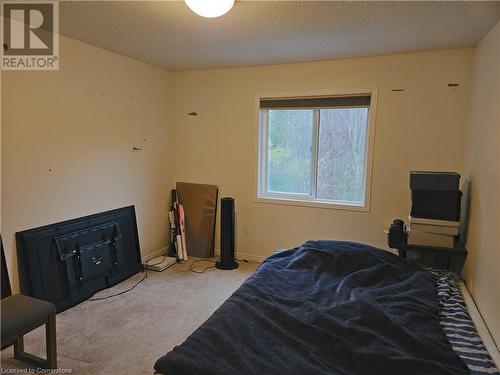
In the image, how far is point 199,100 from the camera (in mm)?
4047

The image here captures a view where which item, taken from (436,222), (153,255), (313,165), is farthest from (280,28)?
(153,255)

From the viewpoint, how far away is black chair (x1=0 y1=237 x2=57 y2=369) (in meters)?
1.79

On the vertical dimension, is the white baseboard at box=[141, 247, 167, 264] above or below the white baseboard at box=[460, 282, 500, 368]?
below

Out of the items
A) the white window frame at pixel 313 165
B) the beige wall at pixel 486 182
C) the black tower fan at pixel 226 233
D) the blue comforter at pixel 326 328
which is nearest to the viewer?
the blue comforter at pixel 326 328

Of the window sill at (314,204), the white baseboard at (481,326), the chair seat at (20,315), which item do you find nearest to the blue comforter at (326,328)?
the white baseboard at (481,326)

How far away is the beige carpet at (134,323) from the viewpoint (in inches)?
83.7

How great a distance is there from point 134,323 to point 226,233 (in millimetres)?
1465

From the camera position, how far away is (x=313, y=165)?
12.1 ft

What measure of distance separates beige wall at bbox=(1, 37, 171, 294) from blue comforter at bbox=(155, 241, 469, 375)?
6.02ft

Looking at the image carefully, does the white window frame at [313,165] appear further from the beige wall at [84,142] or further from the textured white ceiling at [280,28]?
the beige wall at [84,142]

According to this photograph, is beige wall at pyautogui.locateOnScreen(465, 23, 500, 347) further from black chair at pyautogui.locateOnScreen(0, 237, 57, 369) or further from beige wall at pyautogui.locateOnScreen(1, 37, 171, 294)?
beige wall at pyautogui.locateOnScreen(1, 37, 171, 294)

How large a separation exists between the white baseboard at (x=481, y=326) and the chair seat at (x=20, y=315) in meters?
2.38

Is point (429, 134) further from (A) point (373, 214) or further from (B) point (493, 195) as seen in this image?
(B) point (493, 195)

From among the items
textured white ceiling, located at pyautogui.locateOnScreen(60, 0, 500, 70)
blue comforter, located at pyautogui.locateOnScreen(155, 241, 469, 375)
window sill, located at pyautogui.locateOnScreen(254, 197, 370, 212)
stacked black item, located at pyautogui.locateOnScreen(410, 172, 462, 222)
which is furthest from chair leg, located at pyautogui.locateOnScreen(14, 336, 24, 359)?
stacked black item, located at pyautogui.locateOnScreen(410, 172, 462, 222)
